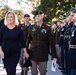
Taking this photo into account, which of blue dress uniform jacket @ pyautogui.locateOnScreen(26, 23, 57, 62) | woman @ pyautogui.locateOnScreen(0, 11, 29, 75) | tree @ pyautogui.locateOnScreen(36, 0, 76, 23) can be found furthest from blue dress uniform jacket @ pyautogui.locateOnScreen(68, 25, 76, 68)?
tree @ pyautogui.locateOnScreen(36, 0, 76, 23)

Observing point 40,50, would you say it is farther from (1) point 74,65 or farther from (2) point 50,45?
(1) point 74,65

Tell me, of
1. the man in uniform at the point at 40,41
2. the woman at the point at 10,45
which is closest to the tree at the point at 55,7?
the man in uniform at the point at 40,41

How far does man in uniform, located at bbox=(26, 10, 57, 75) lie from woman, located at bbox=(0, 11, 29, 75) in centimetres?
41

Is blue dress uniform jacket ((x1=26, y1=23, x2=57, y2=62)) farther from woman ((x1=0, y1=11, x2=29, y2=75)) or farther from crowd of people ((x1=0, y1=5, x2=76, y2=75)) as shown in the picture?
woman ((x1=0, y1=11, x2=29, y2=75))

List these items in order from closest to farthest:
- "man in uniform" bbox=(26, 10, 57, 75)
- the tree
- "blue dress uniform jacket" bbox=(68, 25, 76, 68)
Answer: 1. "blue dress uniform jacket" bbox=(68, 25, 76, 68)
2. "man in uniform" bbox=(26, 10, 57, 75)
3. the tree

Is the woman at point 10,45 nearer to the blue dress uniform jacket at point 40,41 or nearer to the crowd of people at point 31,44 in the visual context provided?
the crowd of people at point 31,44

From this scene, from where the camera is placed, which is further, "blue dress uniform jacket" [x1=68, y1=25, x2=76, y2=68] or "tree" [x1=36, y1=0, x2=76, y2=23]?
"tree" [x1=36, y1=0, x2=76, y2=23]

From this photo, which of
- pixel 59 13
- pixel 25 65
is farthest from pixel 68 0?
pixel 25 65

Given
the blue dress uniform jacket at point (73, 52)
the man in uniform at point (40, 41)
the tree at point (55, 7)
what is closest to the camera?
the blue dress uniform jacket at point (73, 52)

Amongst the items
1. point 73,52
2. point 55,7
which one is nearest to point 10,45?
point 73,52

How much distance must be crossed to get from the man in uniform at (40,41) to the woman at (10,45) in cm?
41

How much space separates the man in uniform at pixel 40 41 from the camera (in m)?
8.83

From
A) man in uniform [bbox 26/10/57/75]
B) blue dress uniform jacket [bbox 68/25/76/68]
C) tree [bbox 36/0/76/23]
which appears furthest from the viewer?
tree [bbox 36/0/76/23]

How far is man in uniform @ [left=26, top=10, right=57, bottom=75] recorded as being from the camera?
8.83 meters
